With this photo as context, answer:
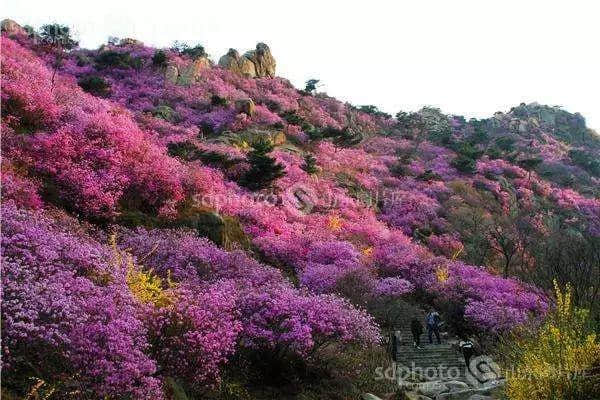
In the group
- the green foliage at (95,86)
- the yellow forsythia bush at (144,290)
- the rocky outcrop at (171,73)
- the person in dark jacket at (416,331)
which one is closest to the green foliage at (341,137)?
the rocky outcrop at (171,73)

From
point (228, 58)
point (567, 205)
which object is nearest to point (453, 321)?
point (567, 205)

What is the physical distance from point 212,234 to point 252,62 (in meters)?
40.5

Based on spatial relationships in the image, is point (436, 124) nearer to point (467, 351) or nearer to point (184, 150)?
point (184, 150)

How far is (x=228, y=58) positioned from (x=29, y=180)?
4112cm

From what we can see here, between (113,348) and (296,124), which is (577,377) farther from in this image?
(296,124)

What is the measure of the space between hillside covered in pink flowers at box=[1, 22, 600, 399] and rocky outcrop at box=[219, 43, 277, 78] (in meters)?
3.26

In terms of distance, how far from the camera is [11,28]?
129 ft

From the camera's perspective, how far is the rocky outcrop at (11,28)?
38.3 metres

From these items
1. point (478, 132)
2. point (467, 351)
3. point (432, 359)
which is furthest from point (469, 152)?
point (467, 351)

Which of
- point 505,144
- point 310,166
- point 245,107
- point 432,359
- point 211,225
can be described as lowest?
point 432,359

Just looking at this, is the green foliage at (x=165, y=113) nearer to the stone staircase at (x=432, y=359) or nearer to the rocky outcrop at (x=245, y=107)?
the rocky outcrop at (x=245, y=107)

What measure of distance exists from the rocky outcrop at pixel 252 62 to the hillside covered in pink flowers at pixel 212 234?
326 centimetres

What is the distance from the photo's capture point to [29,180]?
12070 mm

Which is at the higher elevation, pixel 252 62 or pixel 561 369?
pixel 252 62
